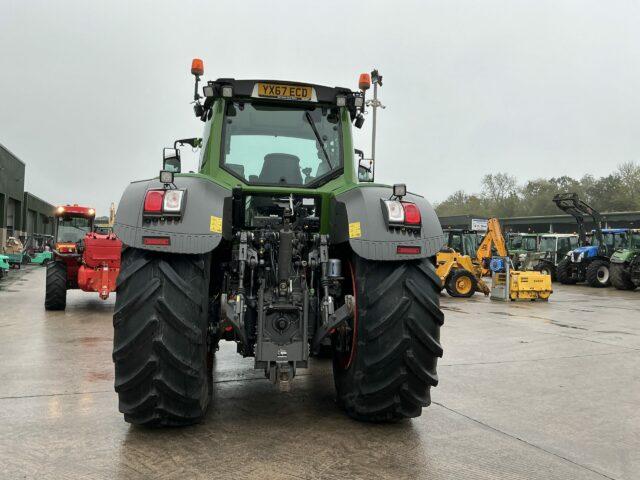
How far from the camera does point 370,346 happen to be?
363cm

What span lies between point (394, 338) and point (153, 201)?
1822 millimetres

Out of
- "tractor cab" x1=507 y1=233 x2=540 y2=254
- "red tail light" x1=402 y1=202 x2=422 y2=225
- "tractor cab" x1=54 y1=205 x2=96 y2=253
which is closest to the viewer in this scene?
"red tail light" x1=402 y1=202 x2=422 y2=225

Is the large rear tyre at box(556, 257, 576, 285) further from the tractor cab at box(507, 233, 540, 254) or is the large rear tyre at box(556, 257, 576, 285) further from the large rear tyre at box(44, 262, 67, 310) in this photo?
the large rear tyre at box(44, 262, 67, 310)

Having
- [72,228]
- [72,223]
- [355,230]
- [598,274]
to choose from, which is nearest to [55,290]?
[72,228]

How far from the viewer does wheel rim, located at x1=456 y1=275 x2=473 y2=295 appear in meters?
16.5

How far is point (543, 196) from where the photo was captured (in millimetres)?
67812

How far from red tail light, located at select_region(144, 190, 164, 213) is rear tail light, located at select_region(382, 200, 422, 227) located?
4.94ft

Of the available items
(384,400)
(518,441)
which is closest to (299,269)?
(384,400)

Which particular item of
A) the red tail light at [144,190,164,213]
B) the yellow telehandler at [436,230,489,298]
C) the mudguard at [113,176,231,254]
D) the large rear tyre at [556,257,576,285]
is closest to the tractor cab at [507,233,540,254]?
the large rear tyre at [556,257,576,285]

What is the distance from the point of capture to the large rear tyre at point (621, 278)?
20.5 metres

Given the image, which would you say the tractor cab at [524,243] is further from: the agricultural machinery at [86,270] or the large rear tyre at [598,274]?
the agricultural machinery at [86,270]

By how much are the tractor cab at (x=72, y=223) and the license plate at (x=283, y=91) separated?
38.6ft

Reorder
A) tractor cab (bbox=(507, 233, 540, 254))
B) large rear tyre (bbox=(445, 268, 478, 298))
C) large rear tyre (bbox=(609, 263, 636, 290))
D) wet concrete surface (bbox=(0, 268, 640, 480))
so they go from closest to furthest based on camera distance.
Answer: wet concrete surface (bbox=(0, 268, 640, 480)) → large rear tyre (bbox=(445, 268, 478, 298)) → large rear tyre (bbox=(609, 263, 636, 290)) → tractor cab (bbox=(507, 233, 540, 254))

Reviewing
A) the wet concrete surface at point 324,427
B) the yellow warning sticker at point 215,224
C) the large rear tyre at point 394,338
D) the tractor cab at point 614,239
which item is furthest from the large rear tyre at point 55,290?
the tractor cab at point 614,239
